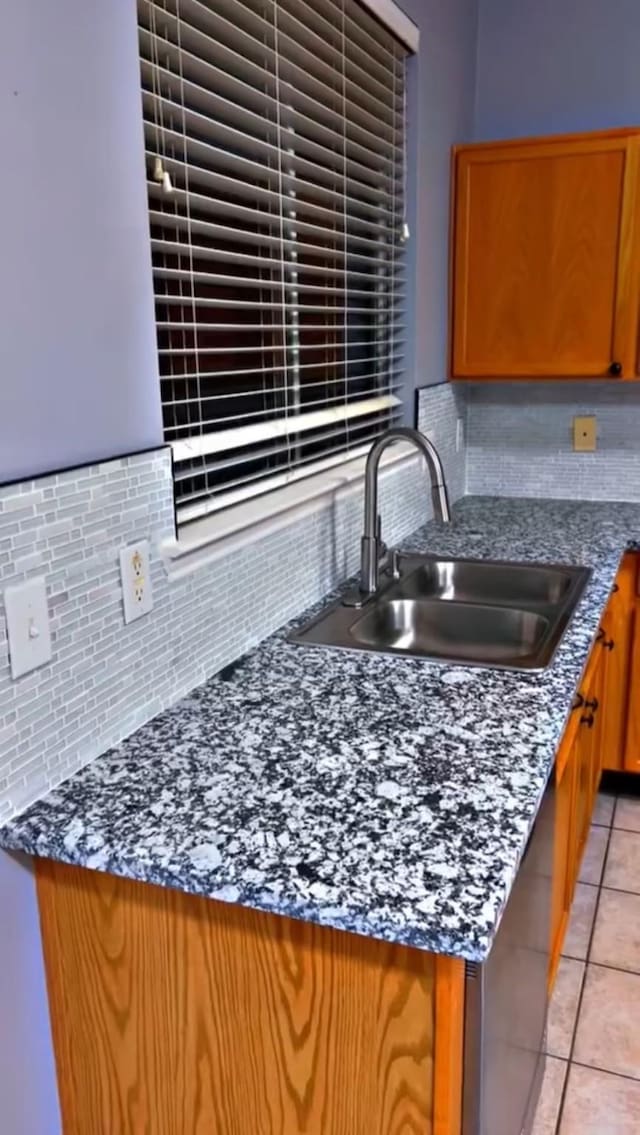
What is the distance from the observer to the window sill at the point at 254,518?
4.40 feet

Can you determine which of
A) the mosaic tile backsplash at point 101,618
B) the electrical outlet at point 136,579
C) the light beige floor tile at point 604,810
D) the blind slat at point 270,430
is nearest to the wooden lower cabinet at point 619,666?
the light beige floor tile at point 604,810

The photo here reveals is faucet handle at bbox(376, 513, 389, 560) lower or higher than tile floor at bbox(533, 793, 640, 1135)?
higher

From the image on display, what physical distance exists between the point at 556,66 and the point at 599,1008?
2666 mm

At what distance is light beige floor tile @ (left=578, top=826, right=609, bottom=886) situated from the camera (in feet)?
7.72

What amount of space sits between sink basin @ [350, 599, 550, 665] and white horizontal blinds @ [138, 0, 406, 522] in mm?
374

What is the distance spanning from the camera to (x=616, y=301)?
2537mm

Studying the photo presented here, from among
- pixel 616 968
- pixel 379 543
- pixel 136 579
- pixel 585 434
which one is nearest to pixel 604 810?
pixel 616 968

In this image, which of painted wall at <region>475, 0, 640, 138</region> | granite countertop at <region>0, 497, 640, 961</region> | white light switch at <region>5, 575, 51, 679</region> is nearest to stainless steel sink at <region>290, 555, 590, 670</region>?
granite countertop at <region>0, 497, 640, 961</region>

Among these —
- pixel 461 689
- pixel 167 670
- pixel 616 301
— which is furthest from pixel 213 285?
pixel 616 301

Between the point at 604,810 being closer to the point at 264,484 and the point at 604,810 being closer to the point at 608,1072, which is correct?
the point at 608,1072

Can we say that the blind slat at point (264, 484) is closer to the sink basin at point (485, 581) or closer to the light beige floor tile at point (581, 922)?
the sink basin at point (485, 581)

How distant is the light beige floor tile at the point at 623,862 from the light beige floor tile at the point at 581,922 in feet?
0.24

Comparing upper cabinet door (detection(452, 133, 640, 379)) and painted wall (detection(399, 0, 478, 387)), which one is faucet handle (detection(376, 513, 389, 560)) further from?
upper cabinet door (detection(452, 133, 640, 379))

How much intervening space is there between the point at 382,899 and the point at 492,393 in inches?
94.6
